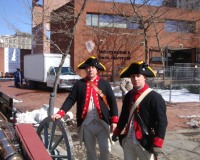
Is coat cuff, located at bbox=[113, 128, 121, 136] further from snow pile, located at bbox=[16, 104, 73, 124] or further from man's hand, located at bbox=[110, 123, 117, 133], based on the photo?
snow pile, located at bbox=[16, 104, 73, 124]

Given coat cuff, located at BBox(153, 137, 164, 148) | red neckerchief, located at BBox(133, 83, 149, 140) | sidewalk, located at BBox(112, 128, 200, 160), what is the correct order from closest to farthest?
coat cuff, located at BBox(153, 137, 164, 148)
red neckerchief, located at BBox(133, 83, 149, 140)
sidewalk, located at BBox(112, 128, 200, 160)

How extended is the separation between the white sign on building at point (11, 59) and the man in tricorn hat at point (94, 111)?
4016 centimetres

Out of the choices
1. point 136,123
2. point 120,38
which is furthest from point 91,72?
point 120,38

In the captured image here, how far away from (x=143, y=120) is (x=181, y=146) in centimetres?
386

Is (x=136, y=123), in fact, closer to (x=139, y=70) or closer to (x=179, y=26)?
(x=139, y=70)

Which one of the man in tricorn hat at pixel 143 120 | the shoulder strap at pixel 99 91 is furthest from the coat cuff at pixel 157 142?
the shoulder strap at pixel 99 91

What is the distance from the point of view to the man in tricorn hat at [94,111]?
174 inches

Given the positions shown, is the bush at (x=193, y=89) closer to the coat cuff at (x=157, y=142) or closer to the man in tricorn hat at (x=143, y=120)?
the man in tricorn hat at (x=143, y=120)

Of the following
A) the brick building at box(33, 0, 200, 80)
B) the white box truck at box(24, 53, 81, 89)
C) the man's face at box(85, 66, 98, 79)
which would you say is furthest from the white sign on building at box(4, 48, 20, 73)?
the man's face at box(85, 66, 98, 79)

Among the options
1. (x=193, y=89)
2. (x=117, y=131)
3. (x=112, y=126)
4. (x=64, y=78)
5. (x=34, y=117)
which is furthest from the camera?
(x=64, y=78)

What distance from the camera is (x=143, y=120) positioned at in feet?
11.8

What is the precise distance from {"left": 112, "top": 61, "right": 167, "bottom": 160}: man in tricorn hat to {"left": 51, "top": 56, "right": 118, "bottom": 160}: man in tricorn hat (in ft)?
2.11

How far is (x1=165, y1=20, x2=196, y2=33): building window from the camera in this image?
2808 centimetres

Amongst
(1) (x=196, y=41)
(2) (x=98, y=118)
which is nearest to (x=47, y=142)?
(2) (x=98, y=118)
